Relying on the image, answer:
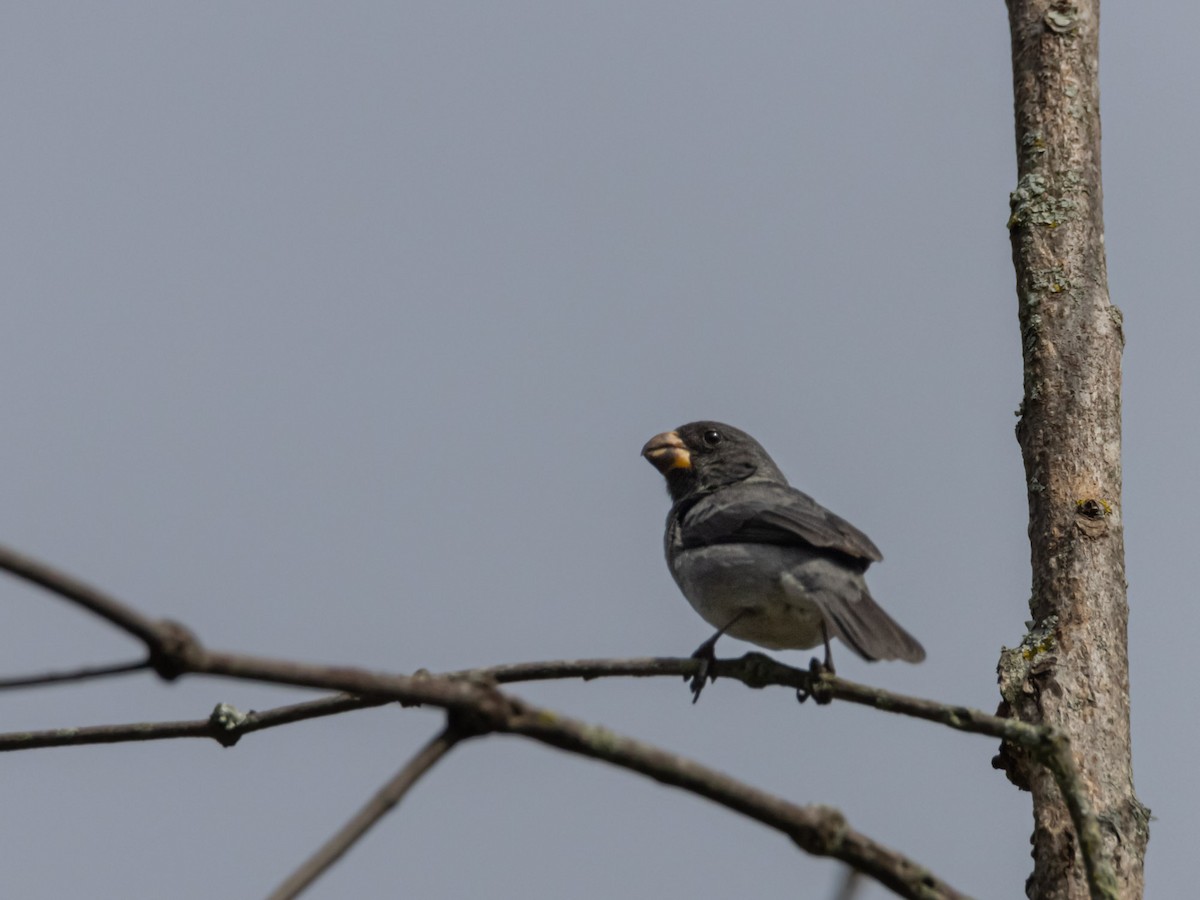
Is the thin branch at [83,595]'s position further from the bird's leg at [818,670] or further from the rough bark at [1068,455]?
the rough bark at [1068,455]

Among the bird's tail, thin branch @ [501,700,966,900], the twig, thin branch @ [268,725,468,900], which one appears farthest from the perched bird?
thin branch @ [268,725,468,900]

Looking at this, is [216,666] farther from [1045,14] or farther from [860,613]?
[1045,14]

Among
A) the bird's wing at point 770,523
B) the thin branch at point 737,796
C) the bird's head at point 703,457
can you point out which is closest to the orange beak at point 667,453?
the bird's head at point 703,457

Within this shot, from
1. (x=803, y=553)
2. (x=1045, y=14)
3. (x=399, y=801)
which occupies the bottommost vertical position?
(x=399, y=801)

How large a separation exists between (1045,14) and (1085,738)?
10.0 ft

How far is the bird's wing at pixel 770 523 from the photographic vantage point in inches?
233

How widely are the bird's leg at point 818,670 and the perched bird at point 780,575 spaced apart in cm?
1

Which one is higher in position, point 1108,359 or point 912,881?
point 1108,359

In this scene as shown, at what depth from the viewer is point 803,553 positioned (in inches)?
237

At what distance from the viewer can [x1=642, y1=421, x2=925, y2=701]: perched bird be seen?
5.43 meters

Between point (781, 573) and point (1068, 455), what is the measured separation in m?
1.27

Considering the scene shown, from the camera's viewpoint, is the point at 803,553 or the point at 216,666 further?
the point at 803,553

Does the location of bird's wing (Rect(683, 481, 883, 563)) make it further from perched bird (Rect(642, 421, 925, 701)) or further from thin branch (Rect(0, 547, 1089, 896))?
thin branch (Rect(0, 547, 1089, 896))

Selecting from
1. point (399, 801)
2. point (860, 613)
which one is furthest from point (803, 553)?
point (399, 801)
